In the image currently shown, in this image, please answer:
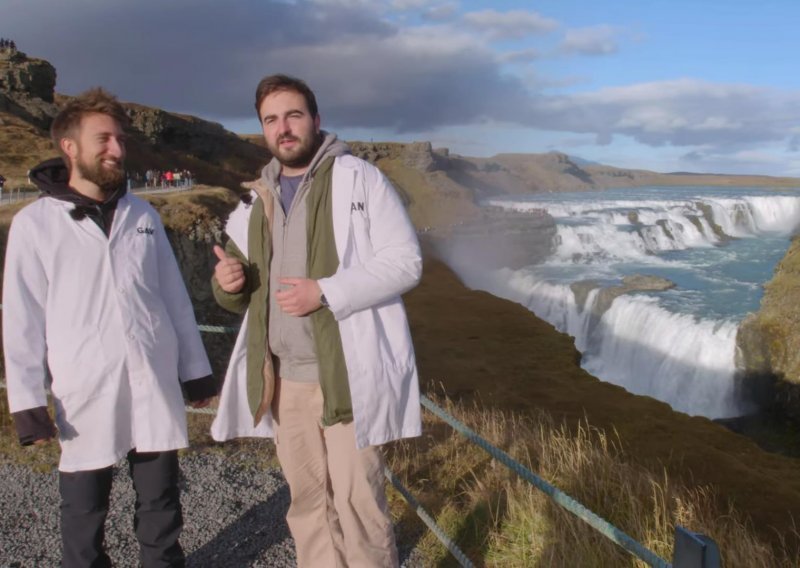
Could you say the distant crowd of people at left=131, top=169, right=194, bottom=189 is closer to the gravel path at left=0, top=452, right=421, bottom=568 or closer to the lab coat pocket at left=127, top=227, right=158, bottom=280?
the gravel path at left=0, top=452, right=421, bottom=568

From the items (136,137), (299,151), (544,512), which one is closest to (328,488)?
(544,512)

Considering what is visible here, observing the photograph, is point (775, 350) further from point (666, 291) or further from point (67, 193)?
point (67, 193)

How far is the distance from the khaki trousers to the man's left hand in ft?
1.47

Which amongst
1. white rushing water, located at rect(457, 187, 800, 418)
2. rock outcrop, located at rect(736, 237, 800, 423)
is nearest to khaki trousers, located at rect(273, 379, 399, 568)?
rock outcrop, located at rect(736, 237, 800, 423)

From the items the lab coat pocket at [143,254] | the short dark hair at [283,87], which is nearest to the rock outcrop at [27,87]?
the lab coat pocket at [143,254]

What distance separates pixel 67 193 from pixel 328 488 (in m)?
1.66

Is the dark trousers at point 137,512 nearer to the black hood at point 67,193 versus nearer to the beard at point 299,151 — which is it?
the black hood at point 67,193

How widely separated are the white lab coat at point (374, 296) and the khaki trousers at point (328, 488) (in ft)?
0.67

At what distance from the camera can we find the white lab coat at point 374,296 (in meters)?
2.35

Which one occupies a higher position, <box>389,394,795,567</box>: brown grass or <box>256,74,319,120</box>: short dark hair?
<box>256,74,319,120</box>: short dark hair

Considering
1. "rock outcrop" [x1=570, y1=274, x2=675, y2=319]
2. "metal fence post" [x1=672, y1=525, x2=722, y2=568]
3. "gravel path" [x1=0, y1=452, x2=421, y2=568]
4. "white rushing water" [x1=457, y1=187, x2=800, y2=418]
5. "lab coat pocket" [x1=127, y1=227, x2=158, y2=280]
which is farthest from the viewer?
"rock outcrop" [x1=570, y1=274, x2=675, y2=319]

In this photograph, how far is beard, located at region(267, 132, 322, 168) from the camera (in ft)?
8.49

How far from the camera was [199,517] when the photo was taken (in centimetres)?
403

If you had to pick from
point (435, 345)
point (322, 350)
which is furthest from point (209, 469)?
point (435, 345)
